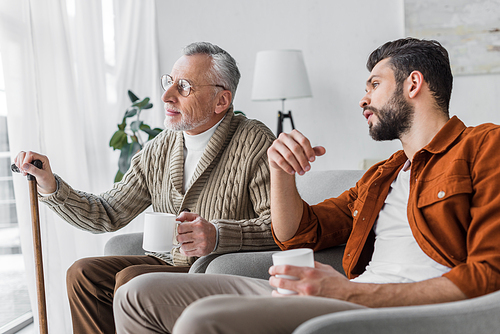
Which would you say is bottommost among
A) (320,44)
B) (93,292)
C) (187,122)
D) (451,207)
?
(93,292)

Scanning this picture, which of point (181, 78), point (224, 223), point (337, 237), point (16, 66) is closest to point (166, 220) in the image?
point (224, 223)

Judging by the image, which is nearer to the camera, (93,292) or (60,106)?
(93,292)

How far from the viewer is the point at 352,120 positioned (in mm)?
3650

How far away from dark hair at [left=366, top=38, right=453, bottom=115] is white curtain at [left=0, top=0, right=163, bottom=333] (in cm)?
162

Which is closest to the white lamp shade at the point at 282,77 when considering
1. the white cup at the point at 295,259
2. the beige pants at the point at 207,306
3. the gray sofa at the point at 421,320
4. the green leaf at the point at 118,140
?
the green leaf at the point at 118,140

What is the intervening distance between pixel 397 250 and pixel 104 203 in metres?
1.13

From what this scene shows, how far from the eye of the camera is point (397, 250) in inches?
48.9

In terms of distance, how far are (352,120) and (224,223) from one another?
237 cm

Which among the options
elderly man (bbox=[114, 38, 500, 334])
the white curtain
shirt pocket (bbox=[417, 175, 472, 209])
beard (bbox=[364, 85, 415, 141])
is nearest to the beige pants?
elderly man (bbox=[114, 38, 500, 334])

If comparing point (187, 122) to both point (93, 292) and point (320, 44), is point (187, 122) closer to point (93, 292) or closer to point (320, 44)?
point (93, 292)

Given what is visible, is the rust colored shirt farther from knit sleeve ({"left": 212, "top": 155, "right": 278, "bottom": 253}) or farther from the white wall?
the white wall

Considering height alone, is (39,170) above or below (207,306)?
above

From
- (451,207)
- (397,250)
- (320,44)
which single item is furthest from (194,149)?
(320,44)

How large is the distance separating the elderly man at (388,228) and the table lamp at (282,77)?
71.4 inches
